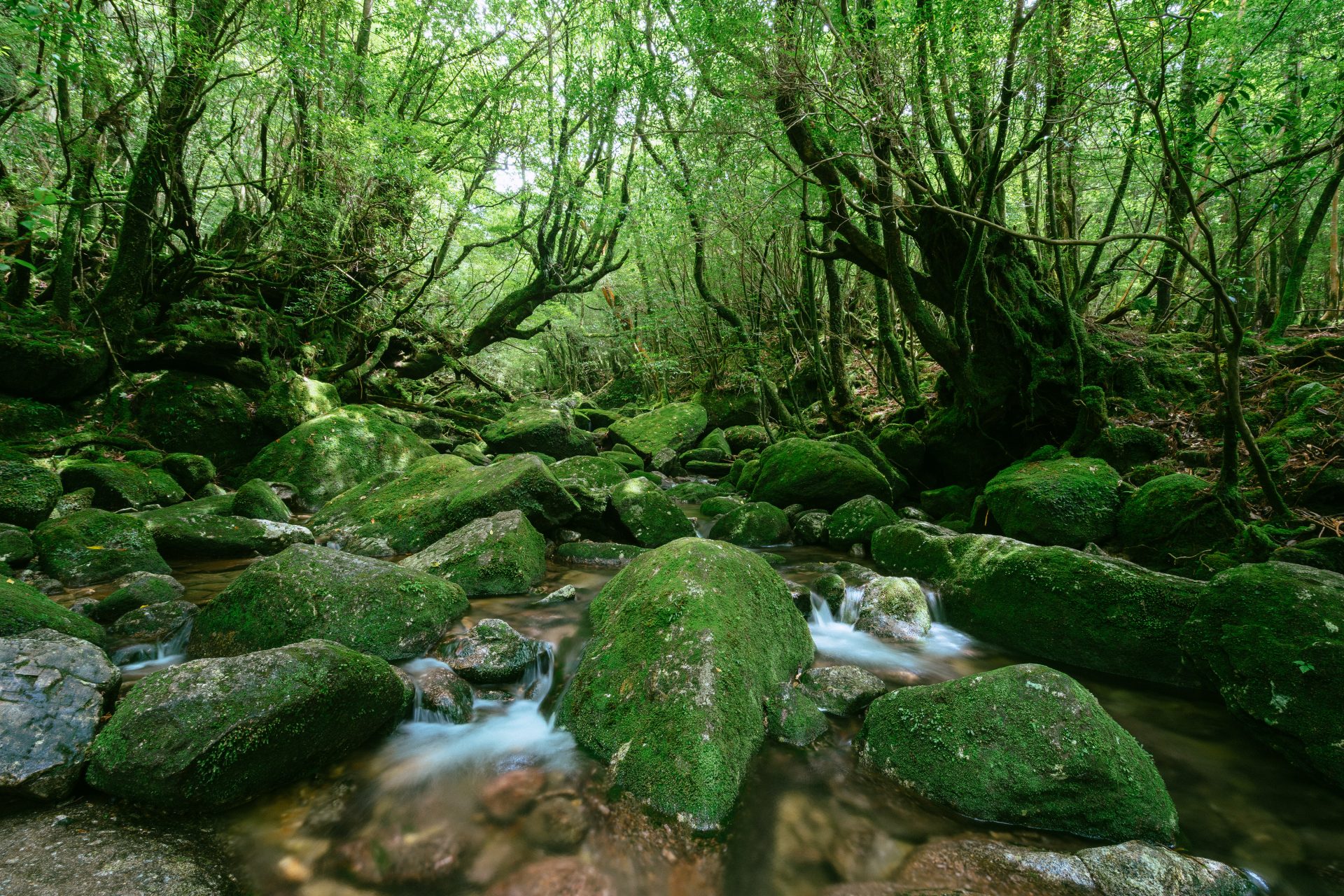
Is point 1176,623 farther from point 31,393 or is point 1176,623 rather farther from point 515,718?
point 31,393

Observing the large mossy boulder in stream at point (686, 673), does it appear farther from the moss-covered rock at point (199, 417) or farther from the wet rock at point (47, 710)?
the moss-covered rock at point (199, 417)

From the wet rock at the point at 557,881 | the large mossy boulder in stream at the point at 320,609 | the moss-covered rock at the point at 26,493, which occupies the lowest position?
the wet rock at the point at 557,881

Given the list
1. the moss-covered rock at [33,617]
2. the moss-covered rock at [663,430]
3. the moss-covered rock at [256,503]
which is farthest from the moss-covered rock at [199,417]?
the moss-covered rock at [663,430]

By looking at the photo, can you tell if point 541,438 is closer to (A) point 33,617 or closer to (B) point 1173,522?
(A) point 33,617

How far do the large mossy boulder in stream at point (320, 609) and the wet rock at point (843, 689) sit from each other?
2.64m

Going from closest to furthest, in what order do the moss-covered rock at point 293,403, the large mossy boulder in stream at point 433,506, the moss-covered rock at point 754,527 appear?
the large mossy boulder in stream at point 433,506
the moss-covered rock at point 754,527
the moss-covered rock at point 293,403

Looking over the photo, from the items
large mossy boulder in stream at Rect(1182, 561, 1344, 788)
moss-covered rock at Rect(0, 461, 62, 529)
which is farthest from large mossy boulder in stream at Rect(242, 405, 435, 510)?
large mossy boulder in stream at Rect(1182, 561, 1344, 788)

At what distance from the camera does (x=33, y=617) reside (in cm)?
308

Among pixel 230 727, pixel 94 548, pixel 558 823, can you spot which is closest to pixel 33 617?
pixel 230 727

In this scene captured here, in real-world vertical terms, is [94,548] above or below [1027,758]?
above

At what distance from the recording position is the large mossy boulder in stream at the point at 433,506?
6.20 metres

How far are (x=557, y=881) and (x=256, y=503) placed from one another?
5.96m

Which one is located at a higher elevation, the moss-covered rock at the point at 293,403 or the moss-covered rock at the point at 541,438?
the moss-covered rock at the point at 293,403

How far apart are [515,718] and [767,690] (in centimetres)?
152
